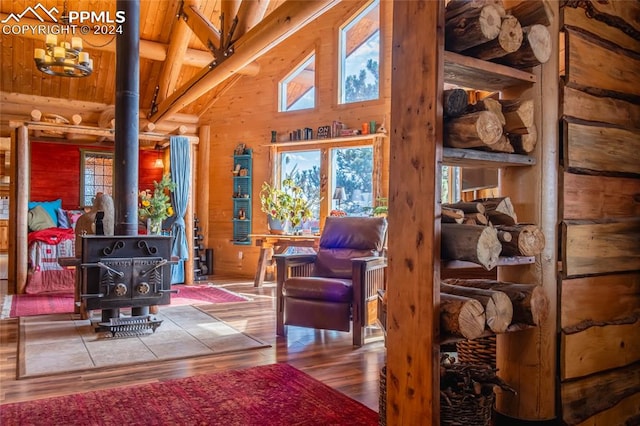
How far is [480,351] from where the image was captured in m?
2.89

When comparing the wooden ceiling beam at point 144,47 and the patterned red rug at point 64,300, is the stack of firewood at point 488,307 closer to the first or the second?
the patterned red rug at point 64,300

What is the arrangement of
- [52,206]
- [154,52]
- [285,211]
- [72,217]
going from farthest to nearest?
[52,206]
[72,217]
[154,52]
[285,211]

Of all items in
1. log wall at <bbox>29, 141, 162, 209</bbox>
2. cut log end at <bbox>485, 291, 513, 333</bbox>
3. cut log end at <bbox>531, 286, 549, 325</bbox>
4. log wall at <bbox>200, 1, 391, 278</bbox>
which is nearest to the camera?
cut log end at <bbox>485, 291, 513, 333</bbox>

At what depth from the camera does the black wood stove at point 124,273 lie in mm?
4359

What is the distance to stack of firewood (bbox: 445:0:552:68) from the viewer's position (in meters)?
1.89

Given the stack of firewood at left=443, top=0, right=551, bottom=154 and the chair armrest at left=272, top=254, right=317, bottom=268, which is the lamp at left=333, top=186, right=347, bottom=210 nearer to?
the chair armrest at left=272, top=254, right=317, bottom=268

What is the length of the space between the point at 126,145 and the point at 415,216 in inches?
148

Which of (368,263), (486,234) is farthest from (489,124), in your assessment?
(368,263)

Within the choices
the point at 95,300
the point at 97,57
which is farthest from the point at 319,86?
the point at 95,300

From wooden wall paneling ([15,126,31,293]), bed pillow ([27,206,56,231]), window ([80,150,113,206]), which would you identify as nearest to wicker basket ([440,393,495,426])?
wooden wall paneling ([15,126,31,293])

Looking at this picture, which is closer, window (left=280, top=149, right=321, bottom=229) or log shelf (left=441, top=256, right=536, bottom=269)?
log shelf (left=441, top=256, right=536, bottom=269)

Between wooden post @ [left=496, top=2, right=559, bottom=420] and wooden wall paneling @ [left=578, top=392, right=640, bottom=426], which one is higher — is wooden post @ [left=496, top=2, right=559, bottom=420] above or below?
above

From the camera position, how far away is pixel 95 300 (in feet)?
14.3

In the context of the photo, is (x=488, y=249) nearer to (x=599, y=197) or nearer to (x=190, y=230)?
(x=599, y=197)
